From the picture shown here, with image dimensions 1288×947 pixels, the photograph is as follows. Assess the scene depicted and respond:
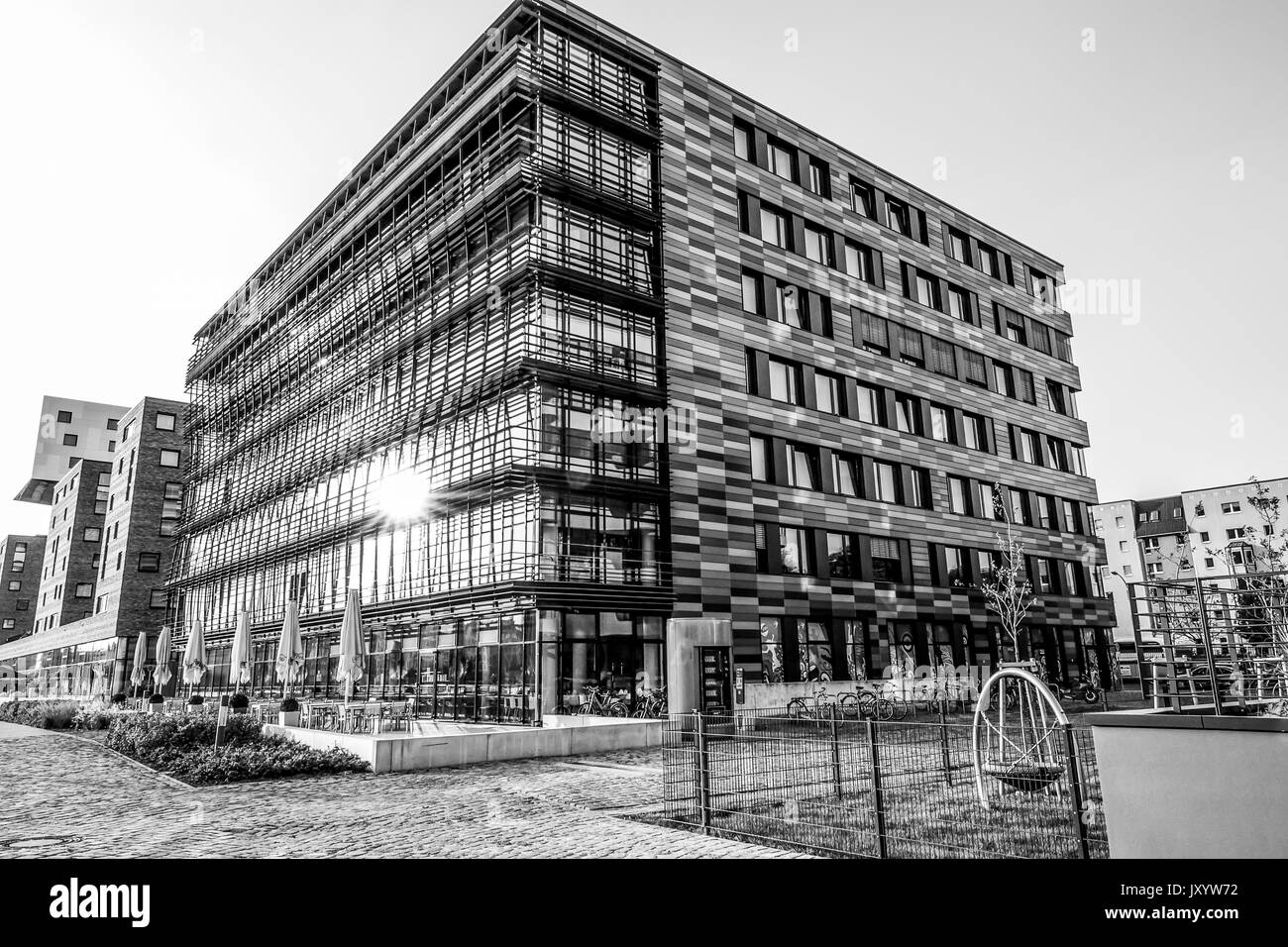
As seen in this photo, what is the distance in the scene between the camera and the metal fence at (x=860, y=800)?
27.1 feet

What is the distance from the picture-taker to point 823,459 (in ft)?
107

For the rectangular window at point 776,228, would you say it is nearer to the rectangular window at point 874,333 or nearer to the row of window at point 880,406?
the rectangular window at point 874,333

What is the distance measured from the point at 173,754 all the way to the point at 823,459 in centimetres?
2408

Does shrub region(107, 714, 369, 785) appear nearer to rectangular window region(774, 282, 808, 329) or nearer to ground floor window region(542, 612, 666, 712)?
ground floor window region(542, 612, 666, 712)

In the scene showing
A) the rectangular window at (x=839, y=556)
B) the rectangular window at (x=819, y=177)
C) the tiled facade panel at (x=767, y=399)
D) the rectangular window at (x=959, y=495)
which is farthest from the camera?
the rectangular window at (x=959, y=495)

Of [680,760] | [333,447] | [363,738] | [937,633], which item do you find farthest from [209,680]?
[680,760]

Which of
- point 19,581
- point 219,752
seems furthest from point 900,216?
point 19,581

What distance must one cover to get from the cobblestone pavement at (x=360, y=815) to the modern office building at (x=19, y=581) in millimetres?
106359

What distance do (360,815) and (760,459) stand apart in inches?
872

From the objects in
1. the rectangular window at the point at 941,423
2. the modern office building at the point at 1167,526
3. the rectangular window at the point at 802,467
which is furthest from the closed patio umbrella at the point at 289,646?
the modern office building at the point at 1167,526

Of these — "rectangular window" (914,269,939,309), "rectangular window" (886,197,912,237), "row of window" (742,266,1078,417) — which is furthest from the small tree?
"rectangular window" (886,197,912,237)

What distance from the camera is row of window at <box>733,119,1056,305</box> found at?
3356 centimetres

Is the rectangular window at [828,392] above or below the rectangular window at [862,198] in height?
below
